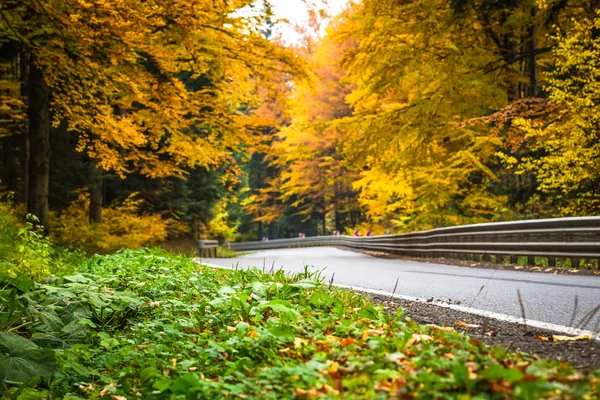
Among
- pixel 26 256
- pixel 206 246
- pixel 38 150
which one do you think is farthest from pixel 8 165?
pixel 26 256

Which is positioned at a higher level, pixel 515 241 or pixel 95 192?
pixel 95 192

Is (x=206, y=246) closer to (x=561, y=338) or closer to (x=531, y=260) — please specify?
(x=531, y=260)

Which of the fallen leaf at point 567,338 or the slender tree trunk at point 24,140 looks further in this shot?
the slender tree trunk at point 24,140

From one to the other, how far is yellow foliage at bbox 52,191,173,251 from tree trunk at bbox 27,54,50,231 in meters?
2.70

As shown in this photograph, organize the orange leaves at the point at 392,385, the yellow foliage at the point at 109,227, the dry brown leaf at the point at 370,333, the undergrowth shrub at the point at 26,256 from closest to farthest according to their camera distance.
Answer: the orange leaves at the point at 392,385, the dry brown leaf at the point at 370,333, the undergrowth shrub at the point at 26,256, the yellow foliage at the point at 109,227

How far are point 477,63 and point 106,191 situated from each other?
547 inches

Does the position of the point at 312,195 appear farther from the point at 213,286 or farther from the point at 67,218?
the point at 213,286

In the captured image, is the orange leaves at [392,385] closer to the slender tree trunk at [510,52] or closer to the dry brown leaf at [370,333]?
the dry brown leaf at [370,333]

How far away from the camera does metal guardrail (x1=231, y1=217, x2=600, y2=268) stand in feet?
28.6

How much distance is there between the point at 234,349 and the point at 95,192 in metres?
14.8

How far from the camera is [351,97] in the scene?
18.6 meters

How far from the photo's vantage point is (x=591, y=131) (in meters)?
10.0

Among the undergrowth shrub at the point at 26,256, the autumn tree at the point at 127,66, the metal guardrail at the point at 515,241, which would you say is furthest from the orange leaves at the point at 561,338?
the autumn tree at the point at 127,66

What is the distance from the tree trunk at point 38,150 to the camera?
40.5ft
